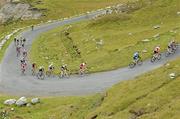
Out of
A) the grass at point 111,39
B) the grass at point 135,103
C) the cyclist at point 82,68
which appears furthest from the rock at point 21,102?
the grass at point 111,39

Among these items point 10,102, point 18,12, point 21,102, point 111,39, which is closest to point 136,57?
point 21,102

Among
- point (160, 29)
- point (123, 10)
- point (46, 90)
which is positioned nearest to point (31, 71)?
point (46, 90)

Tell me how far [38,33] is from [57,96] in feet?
191

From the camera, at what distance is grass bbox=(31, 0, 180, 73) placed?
75.4 metres

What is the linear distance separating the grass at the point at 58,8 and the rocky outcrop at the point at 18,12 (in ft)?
5.63

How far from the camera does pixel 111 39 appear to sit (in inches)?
3543

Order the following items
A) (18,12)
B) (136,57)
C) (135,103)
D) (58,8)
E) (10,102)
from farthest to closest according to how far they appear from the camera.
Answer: (58,8), (18,12), (136,57), (10,102), (135,103)

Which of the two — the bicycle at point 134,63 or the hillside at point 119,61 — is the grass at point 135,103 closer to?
the hillside at point 119,61

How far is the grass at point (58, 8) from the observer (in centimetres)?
13775

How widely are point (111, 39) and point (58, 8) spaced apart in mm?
60454

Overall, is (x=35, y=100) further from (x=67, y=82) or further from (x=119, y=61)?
(x=119, y=61)

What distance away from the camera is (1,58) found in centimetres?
8944

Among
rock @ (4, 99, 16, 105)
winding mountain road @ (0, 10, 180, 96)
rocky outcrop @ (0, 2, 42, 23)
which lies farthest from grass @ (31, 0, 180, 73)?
rocky outcrop @ (0, 2, 42, 23)

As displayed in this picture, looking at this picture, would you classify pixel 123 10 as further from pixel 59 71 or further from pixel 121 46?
pixel 59 71
